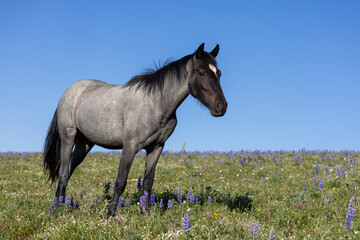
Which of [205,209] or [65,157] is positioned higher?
[65,157]

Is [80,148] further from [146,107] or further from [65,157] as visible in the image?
[146,107]

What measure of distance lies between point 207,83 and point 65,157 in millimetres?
4431

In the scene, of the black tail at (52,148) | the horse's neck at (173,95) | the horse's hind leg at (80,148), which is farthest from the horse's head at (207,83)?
the black tail at (52,148)

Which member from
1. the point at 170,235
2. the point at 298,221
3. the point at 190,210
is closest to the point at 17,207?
the point at 190,210

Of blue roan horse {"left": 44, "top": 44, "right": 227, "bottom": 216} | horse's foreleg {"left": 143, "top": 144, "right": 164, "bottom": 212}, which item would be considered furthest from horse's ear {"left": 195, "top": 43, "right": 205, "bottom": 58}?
horse's foreleg {"left": 143, "top": 144, "right": 164, "bottom": 212}

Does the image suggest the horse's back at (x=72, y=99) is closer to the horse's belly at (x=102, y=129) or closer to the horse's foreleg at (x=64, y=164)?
the horse's foreleg at (x=64, y=164)

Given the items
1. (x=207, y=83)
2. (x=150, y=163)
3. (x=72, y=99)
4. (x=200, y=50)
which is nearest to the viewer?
(x=207, y=83)

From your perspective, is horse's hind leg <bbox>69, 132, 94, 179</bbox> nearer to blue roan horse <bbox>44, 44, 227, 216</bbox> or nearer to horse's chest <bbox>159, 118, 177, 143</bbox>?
blue roan horse <bbox>44, 44, 227, 216</bbox>

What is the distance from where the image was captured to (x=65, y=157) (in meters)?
8.75

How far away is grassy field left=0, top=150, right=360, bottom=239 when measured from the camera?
5727mm

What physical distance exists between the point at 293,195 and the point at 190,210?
2710 mm

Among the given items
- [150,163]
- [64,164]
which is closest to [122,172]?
[150,163]

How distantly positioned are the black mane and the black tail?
3.30 m

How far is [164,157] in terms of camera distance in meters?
18.8
